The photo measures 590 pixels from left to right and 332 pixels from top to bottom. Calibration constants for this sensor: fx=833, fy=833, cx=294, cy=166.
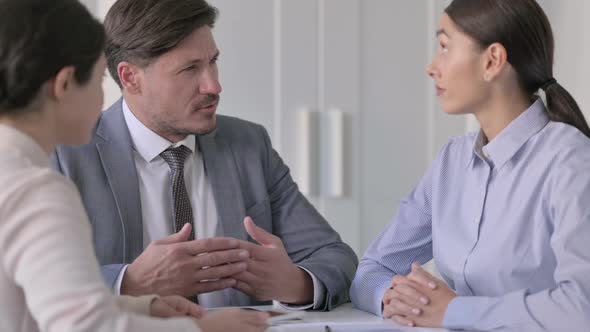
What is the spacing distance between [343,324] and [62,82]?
2.48 feet

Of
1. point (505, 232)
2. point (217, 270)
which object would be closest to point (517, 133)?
point (505, 232)

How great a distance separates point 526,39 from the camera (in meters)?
1.77

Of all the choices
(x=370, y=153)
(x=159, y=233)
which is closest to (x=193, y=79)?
(x=159, y=233)

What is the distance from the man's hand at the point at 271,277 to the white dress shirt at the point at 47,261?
2.55 feet

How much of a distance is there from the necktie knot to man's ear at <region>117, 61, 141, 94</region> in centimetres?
20

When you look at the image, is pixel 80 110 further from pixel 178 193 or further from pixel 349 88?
pixel 349 88

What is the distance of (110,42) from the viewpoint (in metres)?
2.21

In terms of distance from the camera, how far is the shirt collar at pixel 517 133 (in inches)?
69.9

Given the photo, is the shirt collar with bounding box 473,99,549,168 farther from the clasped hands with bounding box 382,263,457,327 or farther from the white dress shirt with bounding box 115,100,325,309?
the white dress shirt with bounding box 115,100,325,309

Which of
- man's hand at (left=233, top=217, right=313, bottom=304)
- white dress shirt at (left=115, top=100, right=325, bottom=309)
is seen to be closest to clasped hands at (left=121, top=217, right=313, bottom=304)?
man's hand at (left=233, top=217, right=313, bottom=304)

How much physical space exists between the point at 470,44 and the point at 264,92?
1.53m

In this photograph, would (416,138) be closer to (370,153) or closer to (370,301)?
(370,153)

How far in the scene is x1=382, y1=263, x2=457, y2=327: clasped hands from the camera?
1.64m

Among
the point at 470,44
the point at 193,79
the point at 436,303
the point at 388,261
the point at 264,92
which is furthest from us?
the point at 264,92
